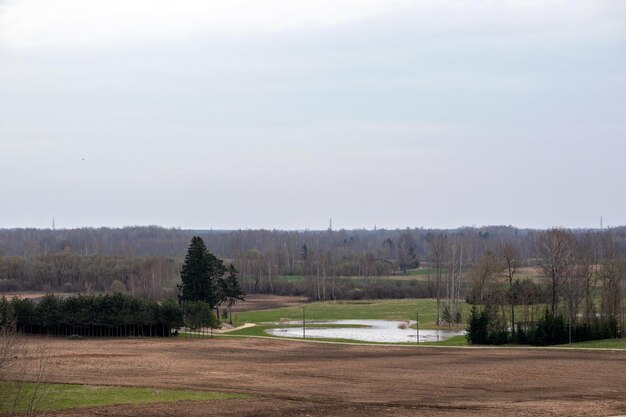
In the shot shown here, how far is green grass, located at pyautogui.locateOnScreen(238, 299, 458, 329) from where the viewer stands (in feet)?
352

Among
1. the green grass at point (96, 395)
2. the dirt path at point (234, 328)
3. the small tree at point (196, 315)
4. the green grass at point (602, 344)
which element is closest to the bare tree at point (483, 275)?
the dirt path at point (234, 328)

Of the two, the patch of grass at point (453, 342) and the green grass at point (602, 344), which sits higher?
the green grass at point (602, 344)

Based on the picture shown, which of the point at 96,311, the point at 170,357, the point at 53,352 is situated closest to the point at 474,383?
the point at 170,357

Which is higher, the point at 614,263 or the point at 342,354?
the point at 614,263

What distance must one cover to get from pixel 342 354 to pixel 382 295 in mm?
80606

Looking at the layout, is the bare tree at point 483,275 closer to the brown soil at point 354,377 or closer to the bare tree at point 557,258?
the bare tree at point 557,258

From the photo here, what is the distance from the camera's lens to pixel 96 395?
Answer: 4203 centimetres

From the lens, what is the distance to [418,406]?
131ft

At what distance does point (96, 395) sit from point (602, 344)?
140 feet

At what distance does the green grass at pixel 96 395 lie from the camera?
129 ft

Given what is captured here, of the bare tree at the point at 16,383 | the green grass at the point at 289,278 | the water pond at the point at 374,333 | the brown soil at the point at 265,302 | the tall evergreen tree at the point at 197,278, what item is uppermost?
the tall evergreen tree at the point at 197,278

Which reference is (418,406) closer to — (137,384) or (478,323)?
(137,384)

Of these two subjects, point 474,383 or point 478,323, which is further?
point 478,323

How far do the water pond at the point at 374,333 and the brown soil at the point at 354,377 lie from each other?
34.4 ft
